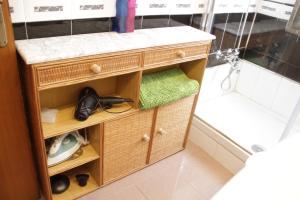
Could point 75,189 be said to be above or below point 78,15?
below

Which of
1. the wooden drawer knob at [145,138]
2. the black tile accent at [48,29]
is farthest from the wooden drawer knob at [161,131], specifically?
the black tile accent at [48,29]

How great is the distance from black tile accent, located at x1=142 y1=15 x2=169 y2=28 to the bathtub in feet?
2.52

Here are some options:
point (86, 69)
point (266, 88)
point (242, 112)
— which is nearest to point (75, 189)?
point (86, 69)

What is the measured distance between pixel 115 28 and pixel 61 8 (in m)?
0.32

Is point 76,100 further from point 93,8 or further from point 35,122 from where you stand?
point 93,8

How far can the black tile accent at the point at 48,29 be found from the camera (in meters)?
1.28

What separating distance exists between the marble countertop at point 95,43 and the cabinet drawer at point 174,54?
5 centimetres

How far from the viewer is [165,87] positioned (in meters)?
1.67

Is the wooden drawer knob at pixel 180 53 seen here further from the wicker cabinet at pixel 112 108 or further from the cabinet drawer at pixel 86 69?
the cabinet drawer at pixel 86 69

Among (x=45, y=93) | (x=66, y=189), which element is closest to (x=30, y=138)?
(x=45, y=93)

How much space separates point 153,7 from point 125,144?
89 centimetres

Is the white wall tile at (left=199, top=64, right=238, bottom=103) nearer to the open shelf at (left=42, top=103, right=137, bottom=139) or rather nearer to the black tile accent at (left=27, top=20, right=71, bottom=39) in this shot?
the open shelf at (left=42, top=103, right=137, bottom=139)

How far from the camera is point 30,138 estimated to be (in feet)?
4.69

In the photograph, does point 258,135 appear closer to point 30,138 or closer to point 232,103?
point 232,103
